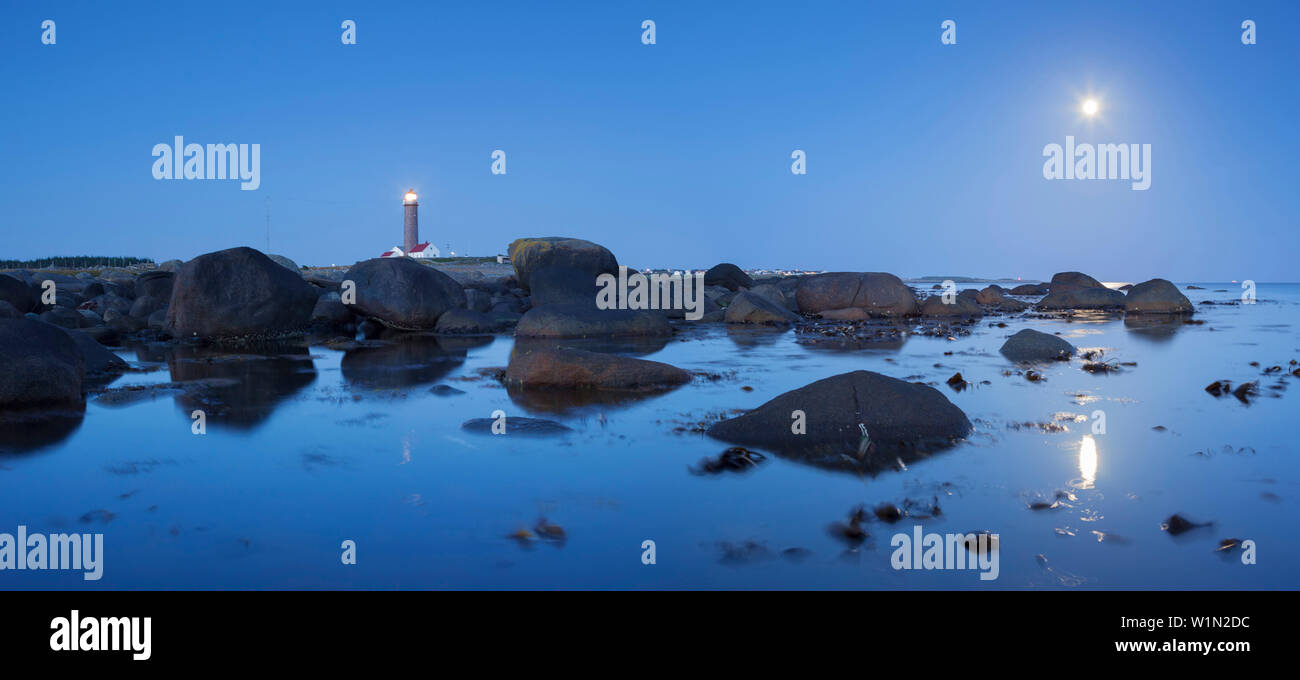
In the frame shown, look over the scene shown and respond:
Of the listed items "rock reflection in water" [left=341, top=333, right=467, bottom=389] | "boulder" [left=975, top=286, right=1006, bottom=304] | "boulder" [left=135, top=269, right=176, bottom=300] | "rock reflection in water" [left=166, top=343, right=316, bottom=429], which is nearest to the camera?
"rock reflection in water" [left=166, top=343, right=316, bottom=429]

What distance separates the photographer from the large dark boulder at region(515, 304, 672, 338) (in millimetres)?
16578

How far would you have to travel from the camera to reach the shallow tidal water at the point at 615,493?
3.82 m

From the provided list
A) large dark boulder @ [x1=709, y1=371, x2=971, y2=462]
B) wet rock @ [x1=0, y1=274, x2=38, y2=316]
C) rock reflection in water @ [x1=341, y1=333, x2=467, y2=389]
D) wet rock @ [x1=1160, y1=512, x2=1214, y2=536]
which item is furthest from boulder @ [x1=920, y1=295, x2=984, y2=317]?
wet rock @ [x1=0, y1=274, x2=38, y2=316]

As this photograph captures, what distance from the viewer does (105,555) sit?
4078 mm

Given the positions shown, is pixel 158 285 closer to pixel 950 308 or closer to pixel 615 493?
pixel 615 493

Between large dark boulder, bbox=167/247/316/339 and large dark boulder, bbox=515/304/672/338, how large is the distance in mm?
4746

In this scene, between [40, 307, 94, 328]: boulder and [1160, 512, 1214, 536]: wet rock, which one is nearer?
[1160, 512, 1214, 536]: wet rock

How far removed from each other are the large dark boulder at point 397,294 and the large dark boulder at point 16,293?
7339mm

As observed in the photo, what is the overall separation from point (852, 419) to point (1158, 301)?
2634 centimetres

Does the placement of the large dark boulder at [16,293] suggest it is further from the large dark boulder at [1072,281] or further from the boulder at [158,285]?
the large dark boulder at [1072,281]

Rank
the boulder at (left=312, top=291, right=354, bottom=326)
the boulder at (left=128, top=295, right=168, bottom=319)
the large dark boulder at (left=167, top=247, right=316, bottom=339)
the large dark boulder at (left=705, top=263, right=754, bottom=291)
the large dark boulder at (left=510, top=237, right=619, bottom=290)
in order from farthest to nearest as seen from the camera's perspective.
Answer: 1. the large dark boulder at (left=705, top=263, right=754, bottom=291)
2. the large dark boulder at (left=510, top=237, right=619, bottom=290)
3. the boulder at (left=312, top=291, right=354, bottom=326)
4. the boulder at (left=128, top=295, right=168, bottom=319)
5. the large dark boulder at (left=167, top=247, right=316, bottom=339)

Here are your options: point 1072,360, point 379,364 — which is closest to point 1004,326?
point 1072,360

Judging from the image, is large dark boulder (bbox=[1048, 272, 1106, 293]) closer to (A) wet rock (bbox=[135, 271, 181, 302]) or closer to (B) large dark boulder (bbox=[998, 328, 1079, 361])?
(B) large dark boulder (bbox=[998, 328, 1079, 361])

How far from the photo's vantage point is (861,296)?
2498cm
